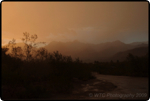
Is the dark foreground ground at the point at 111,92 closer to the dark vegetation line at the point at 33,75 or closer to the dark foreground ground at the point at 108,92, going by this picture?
the dark foreground ground at the point at 108,92

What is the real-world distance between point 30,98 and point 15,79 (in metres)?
2.24

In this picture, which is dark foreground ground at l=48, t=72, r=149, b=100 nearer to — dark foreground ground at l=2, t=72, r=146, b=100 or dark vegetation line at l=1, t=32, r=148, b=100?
dark foreground ground at l=2, t=72, r=146, b=100

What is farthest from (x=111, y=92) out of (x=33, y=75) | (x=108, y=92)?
(x=33, y=75)

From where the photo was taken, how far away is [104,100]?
11.2 m

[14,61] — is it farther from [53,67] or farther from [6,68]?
[53,67]

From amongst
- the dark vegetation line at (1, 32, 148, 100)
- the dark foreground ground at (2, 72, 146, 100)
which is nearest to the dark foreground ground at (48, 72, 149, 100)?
the dark foreground ground at (2, 72, 146, 100)

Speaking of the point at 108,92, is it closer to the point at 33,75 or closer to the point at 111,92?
the point at 111,92

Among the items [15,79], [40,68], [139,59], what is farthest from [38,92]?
[139,59]

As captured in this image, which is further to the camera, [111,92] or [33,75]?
[33,75]

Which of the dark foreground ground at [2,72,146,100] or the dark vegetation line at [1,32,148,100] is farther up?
the dark vegetation line at [1,32,148,100]

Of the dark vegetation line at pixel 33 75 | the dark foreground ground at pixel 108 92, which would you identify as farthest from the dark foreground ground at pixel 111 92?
the dark vegetation line at pixel 33 75

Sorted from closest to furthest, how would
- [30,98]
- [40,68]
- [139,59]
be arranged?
[30,98] → [40,68] → [139,59]

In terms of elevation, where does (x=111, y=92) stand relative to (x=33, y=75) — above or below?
below

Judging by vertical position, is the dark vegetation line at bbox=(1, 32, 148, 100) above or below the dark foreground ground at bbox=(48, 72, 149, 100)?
above
